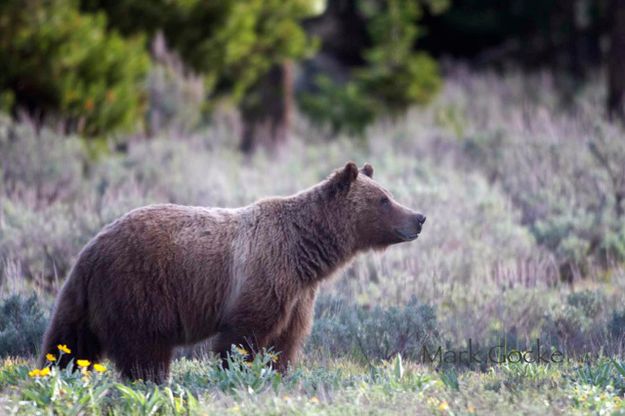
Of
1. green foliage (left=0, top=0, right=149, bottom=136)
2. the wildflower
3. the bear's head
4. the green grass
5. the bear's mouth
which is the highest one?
green foliage (left=0, top=0, right=149, bottom=136)

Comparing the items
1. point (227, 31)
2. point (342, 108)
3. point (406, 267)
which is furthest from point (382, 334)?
point (342, 108)

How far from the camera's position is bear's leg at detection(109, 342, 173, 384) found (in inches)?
239

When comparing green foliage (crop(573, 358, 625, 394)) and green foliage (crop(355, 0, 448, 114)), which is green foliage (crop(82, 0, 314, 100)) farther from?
green foliage (crop(573, 358, 625, 394))

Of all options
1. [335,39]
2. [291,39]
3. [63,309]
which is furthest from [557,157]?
[335,39]

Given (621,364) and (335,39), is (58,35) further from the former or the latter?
(335,39)

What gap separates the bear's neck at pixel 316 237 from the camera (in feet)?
21.7

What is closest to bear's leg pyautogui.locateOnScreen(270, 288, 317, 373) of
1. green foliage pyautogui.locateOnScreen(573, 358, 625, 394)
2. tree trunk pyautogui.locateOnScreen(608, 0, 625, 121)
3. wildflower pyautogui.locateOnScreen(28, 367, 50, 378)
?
wildflower pyautogui.locateOnScreen(28, 367, 50, 378)

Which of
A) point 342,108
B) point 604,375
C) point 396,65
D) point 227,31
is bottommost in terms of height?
point 604,375

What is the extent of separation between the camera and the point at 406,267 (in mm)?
9828

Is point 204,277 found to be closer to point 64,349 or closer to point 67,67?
point 64,349

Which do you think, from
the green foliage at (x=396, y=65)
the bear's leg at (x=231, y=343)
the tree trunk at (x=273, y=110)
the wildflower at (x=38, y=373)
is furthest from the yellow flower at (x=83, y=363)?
the green foliage at (x=396, y=65)

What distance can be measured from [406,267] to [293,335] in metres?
3.50

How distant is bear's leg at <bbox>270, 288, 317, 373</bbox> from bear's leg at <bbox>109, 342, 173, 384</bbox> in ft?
2.71

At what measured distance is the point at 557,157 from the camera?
42.8 feet
